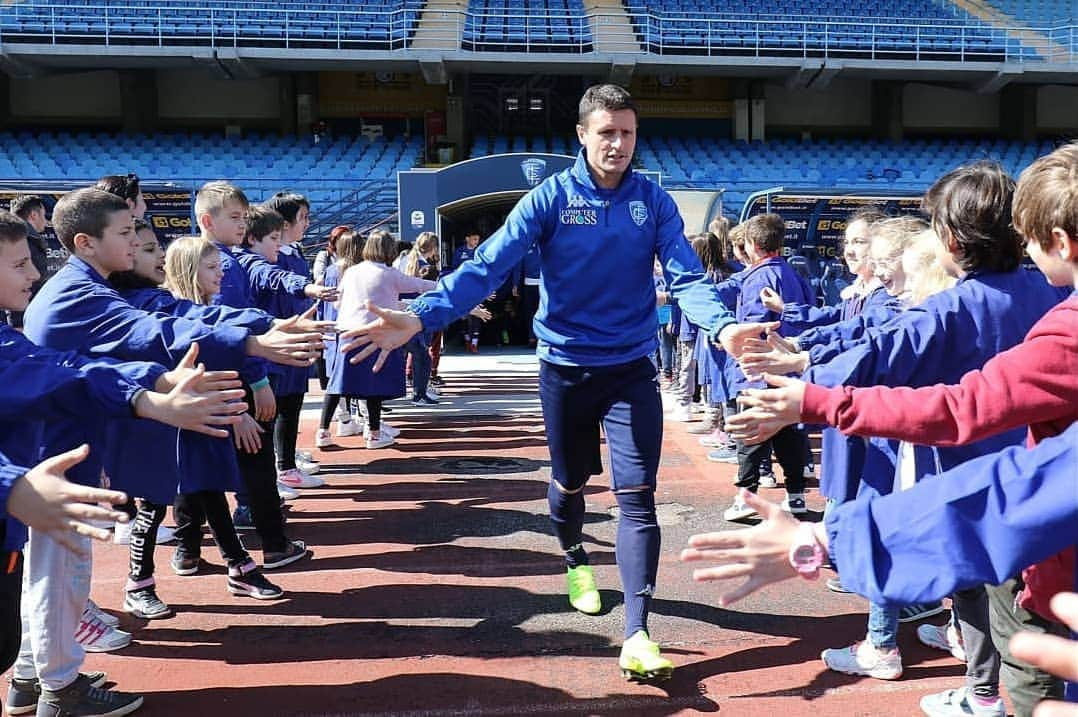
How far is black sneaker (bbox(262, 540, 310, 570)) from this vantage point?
475 centimetres

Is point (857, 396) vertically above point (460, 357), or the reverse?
point (857, 396)

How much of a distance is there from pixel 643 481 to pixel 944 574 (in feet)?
6.83

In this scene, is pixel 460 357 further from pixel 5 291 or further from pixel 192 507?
pixel 5 291

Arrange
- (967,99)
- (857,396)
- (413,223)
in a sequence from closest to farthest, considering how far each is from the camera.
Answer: (857,396) < (413,223) < (967,99)

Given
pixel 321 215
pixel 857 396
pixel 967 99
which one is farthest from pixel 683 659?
pixel 967 99

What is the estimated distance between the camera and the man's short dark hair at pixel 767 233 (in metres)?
5.45

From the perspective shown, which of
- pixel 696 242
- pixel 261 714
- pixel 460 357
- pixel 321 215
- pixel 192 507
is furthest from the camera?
pixel 321 215

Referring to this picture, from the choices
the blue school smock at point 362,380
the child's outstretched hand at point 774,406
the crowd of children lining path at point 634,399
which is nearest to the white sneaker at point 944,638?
the crowd of children lining path at point 634,399

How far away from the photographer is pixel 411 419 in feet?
31.2

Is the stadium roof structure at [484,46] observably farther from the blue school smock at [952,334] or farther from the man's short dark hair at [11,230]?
the blue school smock at [952,334]

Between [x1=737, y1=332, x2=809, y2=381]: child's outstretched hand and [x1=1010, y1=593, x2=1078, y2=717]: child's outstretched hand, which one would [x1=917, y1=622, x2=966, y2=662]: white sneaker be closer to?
[x1=737, y1=332, x2=809, y2=381]: child's outstretched hand

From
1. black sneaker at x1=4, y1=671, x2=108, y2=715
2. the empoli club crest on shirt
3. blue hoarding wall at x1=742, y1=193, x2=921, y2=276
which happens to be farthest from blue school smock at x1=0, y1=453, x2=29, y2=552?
the empoli club crest on shirt

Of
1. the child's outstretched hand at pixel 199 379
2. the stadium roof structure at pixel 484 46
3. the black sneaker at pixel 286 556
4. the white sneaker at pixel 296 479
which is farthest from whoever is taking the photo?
the stadium roof structure at pixel 484 46

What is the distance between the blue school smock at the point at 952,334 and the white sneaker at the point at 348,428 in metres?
6.48
